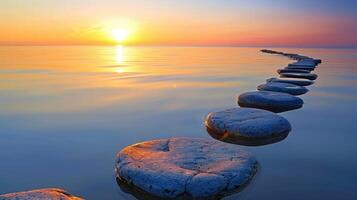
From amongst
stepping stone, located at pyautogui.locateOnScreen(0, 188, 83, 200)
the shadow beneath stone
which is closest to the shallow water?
the shadow beneath stone

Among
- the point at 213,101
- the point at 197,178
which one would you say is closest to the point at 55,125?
the point at 197,178

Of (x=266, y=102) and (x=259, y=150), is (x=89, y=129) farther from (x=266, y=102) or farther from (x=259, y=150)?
(x=266, y=102)

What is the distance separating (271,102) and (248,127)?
3.10 m

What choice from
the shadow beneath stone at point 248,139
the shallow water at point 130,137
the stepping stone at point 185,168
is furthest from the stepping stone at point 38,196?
the shadow beneath stone at point 248,139

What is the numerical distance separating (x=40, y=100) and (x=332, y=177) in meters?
9.13

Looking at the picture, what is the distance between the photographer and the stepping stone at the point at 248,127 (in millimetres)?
6375

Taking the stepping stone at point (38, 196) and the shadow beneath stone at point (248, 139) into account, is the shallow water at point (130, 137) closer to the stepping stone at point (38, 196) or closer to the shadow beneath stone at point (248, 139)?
the shadow beneath stone at point (248, 139)

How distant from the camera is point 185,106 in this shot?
10.2m

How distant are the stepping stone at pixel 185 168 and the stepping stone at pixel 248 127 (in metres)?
1.21

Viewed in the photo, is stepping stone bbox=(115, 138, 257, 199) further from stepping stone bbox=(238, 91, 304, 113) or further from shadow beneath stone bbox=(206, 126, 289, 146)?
stepping stone bbox=(238, 91, 304, 113)

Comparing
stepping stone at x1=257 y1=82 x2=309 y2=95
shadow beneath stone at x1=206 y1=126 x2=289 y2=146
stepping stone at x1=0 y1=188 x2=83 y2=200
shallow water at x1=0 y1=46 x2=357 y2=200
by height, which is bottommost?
shallow water at x1=0 y1=46 x2=357 y2=200

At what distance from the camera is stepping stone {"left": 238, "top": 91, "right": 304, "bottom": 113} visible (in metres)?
9.26

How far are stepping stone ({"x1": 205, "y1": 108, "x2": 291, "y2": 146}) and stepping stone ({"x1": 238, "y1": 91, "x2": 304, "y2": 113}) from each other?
6.57 feet

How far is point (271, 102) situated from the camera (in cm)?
925
